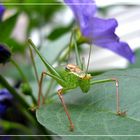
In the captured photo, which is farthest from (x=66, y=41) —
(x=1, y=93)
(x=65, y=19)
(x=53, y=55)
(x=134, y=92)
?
(x=65, y=19)

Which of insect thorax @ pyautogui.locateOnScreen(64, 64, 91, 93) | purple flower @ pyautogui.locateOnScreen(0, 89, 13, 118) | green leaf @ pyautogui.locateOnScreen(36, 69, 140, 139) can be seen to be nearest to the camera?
green leaf @ pyautogui.locateOnScreen(36, 69, 140, 139)

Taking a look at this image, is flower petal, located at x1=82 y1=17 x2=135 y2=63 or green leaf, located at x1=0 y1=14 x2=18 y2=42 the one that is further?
green leaf, located at x1=0 y1=14 x2=18 y2=42

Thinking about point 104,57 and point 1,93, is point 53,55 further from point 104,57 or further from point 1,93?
point 104,57

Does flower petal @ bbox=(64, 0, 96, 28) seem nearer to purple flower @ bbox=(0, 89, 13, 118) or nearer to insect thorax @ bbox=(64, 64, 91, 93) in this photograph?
insect thorax @ bbox=(64, 64, 91, 93)

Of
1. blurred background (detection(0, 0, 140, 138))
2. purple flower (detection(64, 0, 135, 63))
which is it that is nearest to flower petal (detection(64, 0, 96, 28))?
purple flower (detection(64, 0, 135, 63))

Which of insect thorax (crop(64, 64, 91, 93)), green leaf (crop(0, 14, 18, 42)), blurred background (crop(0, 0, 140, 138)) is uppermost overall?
green leaf (crop(0, 14, 18, 42))

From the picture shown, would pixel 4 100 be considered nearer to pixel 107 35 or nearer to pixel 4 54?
pixel 4 54

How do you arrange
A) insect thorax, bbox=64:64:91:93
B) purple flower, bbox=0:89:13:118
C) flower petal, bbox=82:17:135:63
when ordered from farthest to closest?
purple flower, bbox=0:89:13:118 → flower petal, bbox=82:17:135:63 → insect thorax, bbox=64:64:91:93
